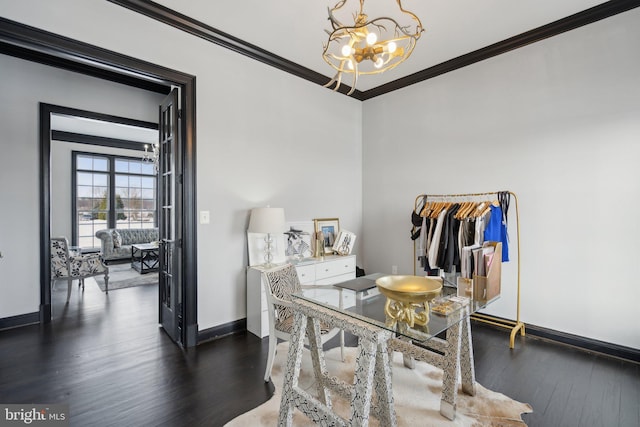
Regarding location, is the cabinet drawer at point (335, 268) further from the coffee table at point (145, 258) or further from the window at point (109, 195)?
the window at point (109, 195)

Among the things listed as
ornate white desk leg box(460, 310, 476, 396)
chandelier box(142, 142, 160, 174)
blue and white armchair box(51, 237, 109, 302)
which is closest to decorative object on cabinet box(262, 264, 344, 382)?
ornate white desk leg box(460, 310, 476, 396)

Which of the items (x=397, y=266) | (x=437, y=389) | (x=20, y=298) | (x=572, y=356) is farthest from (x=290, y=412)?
(x=20, y=298)

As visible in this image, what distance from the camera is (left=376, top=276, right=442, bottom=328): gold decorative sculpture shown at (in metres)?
1.64

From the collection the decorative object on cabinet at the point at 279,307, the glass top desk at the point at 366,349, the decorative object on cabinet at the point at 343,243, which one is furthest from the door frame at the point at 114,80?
the decorative object on cabinet at the point at 343,243

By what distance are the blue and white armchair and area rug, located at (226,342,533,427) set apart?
352 cm

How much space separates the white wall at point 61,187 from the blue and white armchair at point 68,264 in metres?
3.50

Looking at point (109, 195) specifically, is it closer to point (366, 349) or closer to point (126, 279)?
point (126, 279)

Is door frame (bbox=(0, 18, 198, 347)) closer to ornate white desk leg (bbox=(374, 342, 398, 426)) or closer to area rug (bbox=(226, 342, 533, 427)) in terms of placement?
area rug (bbox=(226, 342, 533, 427))

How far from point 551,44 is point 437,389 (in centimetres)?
329

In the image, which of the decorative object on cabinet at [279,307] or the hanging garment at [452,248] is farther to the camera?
the hanging garment at [452,248]

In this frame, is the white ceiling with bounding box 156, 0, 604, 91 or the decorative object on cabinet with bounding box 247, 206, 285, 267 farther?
the decorative object on cabinet with bounding box 247, 206, 285, 267

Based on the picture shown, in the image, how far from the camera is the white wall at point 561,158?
2590mm

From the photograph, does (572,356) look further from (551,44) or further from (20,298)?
(20,298)

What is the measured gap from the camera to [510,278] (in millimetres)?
3199
